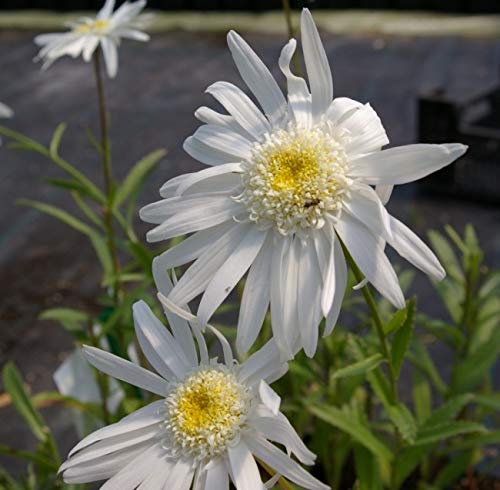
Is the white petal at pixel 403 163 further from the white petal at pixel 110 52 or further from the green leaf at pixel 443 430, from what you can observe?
the white petal at pixel 110 52

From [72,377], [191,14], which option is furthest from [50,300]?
[191,14]

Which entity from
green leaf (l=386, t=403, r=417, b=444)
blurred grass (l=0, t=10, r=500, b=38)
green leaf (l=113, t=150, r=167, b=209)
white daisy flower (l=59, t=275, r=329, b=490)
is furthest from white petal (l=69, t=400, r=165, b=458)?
blurred grass (l=0, t=10, r=500, b=38)

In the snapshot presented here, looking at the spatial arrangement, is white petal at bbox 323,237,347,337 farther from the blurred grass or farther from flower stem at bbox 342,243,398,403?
the blurred grass

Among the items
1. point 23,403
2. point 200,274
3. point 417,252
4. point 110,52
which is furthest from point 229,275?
point 110,52

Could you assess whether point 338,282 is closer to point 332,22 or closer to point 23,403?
point 23,403

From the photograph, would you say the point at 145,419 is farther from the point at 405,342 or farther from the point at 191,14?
the point at 191,14

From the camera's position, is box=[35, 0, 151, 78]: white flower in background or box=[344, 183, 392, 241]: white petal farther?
box=[35, 0, 151, 78]: white flower in background
